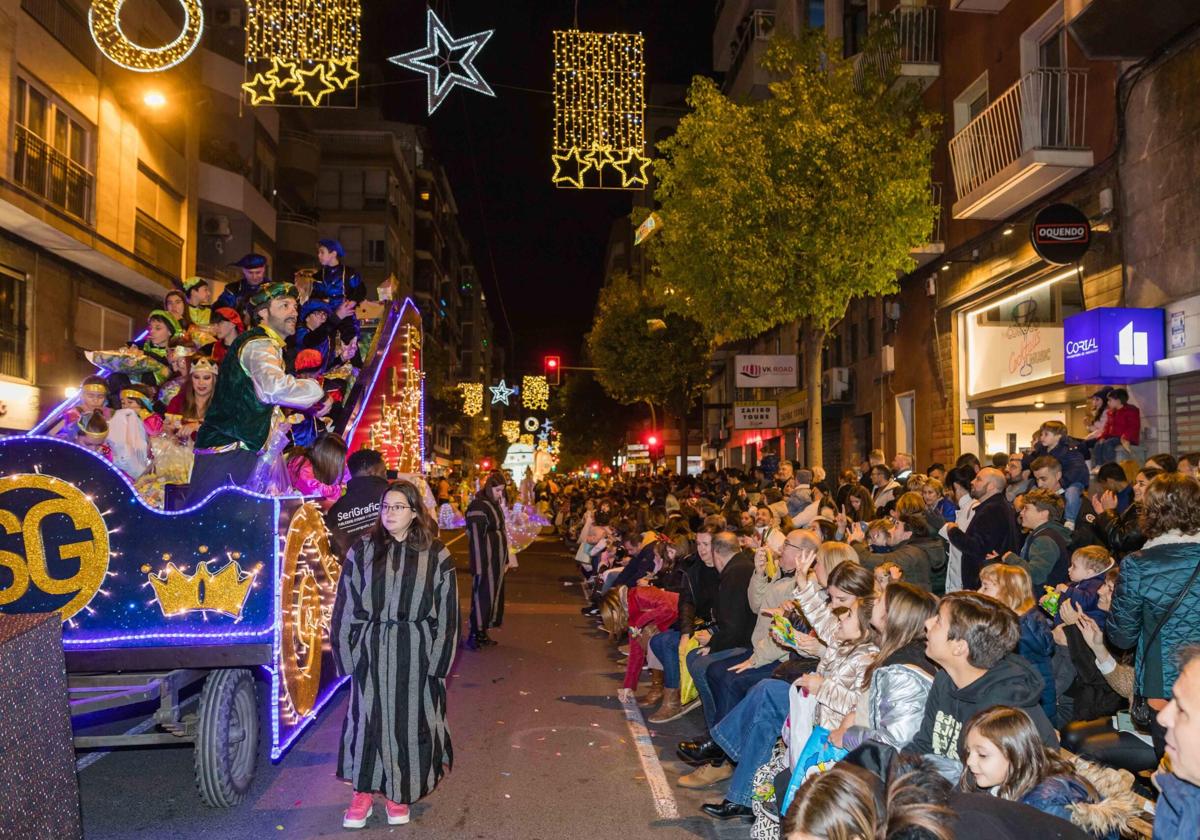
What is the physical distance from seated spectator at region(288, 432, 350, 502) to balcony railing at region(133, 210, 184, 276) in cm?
1713

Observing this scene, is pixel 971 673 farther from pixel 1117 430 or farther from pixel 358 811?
pixel 1117 430

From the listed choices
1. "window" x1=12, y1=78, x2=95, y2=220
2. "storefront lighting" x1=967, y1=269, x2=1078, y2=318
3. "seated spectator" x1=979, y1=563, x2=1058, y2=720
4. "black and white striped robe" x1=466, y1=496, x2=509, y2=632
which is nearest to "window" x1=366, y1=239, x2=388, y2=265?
"window" x1=12, y1=78, x2=95, y2=220

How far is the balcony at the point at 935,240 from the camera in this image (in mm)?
18513

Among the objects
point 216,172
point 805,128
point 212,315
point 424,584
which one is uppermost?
point 216,172

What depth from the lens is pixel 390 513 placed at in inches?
232

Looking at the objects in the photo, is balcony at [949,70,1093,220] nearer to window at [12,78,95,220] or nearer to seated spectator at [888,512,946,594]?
seated spectator at [888,512,946,594]

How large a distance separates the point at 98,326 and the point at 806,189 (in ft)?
50.6

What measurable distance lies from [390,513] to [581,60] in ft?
35.8

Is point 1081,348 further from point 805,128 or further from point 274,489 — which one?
point 274,489

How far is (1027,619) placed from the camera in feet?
19.0

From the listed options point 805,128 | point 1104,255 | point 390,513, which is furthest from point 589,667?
point 805,128

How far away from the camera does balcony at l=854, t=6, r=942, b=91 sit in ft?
61.5

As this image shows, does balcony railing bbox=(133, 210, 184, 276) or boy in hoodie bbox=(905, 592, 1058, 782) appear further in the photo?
balcony railing bbox=(133, 210, 184, 276)

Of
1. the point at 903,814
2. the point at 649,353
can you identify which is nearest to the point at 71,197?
the point at 903,814
